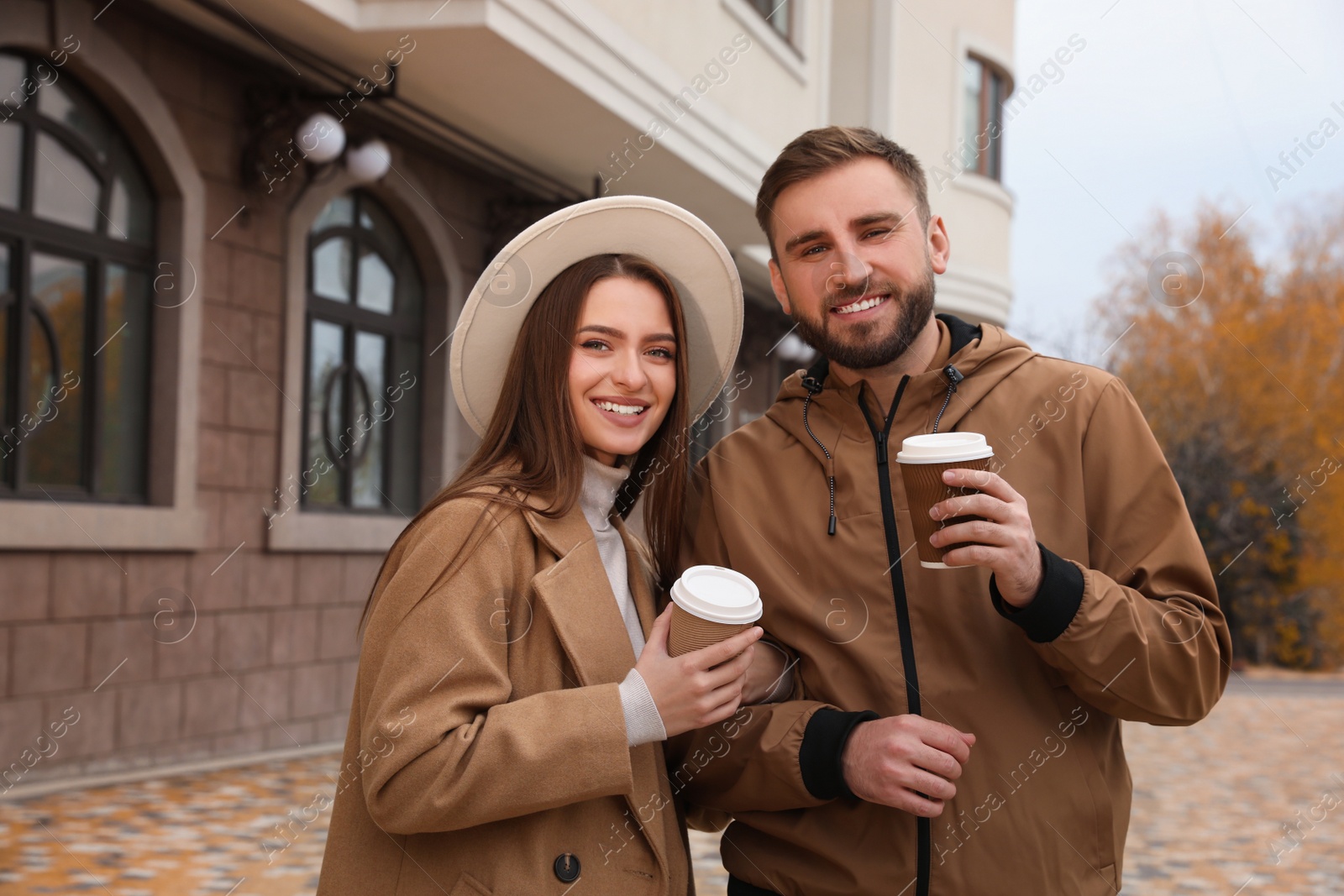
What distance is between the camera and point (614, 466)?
2.50m

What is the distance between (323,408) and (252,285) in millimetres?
1237

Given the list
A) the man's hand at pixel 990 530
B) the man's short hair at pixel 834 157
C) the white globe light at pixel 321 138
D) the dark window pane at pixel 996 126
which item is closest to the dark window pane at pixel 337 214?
the white globe light at pixel 321 138

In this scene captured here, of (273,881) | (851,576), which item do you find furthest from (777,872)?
(273,881)

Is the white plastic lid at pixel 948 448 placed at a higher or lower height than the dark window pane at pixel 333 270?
lower

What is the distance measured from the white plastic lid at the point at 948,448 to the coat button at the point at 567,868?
2.96 ft

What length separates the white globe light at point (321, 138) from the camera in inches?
273

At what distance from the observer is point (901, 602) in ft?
7.39

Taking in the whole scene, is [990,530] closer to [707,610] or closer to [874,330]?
[707,610]

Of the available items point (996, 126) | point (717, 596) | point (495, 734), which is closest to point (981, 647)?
point (717, 596)

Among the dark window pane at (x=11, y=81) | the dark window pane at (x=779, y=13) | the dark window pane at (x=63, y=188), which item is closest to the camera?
the dark window pane at (x=11, y=81)

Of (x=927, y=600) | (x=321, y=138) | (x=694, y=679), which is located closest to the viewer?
(x=694, y=679)

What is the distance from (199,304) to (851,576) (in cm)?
585

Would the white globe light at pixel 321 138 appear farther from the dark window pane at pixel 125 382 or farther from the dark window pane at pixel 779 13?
the dark window pane at pixel 779 13

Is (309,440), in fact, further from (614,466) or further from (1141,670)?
(1141,670)
